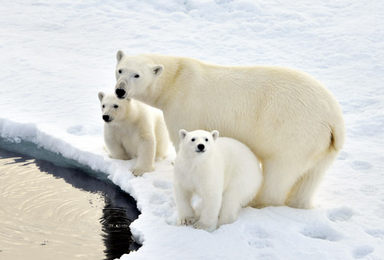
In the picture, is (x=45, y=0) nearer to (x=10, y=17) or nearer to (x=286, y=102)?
(x=10, y=17)

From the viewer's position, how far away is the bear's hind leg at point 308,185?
6350mm

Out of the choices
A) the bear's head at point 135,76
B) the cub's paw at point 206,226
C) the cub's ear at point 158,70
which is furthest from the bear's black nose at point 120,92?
the cub's paw at point 206,226

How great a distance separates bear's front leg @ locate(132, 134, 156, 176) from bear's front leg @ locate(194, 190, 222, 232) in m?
1.94

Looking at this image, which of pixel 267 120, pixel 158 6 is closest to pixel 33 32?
pixel 158 6

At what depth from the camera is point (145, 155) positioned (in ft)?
25.4

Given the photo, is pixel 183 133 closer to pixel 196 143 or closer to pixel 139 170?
pixel 196 143

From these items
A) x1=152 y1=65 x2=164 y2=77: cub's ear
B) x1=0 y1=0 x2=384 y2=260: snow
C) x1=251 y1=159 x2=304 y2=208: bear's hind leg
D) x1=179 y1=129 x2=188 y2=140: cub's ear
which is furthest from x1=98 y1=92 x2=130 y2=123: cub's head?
x1=251 y1=159 x2=304 y2=208: bear's hind leg

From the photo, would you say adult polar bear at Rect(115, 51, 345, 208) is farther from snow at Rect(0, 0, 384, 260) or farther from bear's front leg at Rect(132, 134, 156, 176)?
bear's front leg at Rect(132, 134, 156, 176)

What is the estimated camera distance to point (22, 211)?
6.55m

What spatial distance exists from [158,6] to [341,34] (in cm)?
524

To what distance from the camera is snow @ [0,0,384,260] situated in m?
5.74

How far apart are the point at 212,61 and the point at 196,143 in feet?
24.1

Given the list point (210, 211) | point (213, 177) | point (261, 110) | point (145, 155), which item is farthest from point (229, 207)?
point (145, 155)

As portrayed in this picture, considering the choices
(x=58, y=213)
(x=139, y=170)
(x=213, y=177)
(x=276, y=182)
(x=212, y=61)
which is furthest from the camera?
(x=212, y=61)
